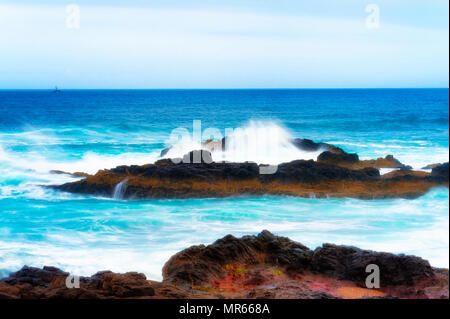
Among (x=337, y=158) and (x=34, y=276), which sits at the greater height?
(x=337, y=158)

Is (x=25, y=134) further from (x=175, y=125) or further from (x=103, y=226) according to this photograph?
(x=103, y=226)

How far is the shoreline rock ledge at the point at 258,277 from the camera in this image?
3490 mm

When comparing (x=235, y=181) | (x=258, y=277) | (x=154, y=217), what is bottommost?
(x=258, y=277)

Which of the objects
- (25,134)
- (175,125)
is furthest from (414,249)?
(25,134)

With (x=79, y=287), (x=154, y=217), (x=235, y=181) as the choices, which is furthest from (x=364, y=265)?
(x=235, y=181)

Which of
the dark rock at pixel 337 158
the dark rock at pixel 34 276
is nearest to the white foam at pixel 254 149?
the dark rock at pixel 337 158

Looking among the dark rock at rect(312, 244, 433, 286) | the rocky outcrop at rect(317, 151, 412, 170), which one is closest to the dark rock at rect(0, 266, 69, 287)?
the dark rock at rect(312, 244, 433, 286)

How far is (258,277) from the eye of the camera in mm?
4199

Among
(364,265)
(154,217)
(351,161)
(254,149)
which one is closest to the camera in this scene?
(364,265)

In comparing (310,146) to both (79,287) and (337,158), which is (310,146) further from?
(79,287)

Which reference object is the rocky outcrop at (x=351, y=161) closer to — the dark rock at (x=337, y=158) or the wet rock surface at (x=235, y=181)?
the dark rock at (x=337, y=158)

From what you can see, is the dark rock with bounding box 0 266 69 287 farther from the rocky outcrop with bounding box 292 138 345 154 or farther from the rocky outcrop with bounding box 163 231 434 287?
the rocky outcrop with bounding box 292 138 345 154

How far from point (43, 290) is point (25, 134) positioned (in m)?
13.1
